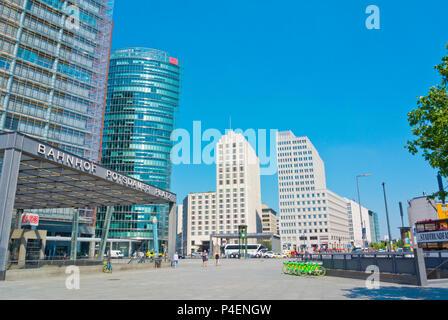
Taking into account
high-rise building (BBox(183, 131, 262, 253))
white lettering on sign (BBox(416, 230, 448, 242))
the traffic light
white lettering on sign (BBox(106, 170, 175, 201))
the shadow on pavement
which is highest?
high-rise building (BBox(183, 131, 262, 253))

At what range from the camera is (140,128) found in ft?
395

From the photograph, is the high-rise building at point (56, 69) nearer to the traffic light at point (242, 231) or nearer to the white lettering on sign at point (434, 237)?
the traffic light at point (242, 231)

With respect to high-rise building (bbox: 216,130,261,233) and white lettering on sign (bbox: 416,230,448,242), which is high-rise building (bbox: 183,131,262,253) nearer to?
high-rise building (bbox: 216,130,261,233)

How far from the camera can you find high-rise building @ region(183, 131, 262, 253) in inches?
6570

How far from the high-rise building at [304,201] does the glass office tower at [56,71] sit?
11109 centimetres

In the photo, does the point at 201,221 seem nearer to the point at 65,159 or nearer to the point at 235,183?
the point at 235,183

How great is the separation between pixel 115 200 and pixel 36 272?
838 inches

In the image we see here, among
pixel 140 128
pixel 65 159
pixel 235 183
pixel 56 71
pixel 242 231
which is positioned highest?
pixel 140 128

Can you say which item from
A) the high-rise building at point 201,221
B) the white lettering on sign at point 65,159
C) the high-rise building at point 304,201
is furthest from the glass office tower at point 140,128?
the white lettering on sign at point 65,159

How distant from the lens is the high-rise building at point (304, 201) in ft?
512

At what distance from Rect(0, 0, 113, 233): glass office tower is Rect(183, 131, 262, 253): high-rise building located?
101 metres

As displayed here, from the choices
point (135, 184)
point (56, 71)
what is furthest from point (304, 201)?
point (135, 184)

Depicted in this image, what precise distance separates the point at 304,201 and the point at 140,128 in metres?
88.1

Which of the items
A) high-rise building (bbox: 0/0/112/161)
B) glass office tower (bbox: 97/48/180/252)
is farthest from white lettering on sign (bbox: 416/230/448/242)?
glass office tower (bbox: 97/48/180/252)
